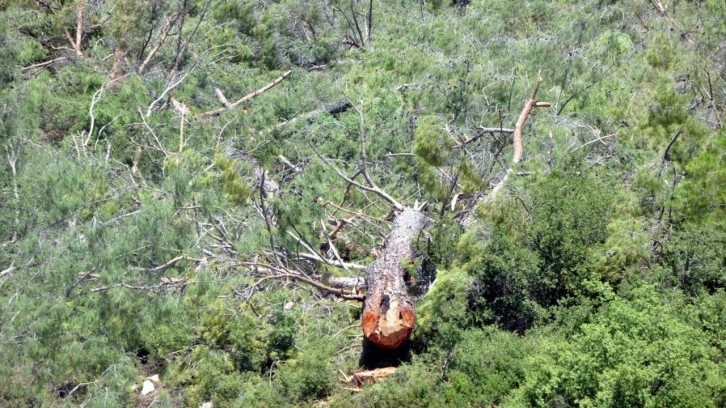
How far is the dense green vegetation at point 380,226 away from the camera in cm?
759

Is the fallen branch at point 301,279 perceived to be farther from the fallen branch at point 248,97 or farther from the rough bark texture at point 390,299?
the fallen branch at point 248,97

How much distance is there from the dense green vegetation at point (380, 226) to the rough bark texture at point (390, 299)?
0.59ft

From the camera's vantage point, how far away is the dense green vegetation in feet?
24.9

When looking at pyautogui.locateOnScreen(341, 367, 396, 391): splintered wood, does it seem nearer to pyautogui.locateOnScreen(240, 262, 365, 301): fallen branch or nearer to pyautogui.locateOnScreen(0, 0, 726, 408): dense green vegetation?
pyautogui.locateOnScreen(0, 0, 726, 408): dense green vegetation

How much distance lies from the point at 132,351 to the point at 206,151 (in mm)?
2717

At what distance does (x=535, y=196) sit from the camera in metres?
8.95

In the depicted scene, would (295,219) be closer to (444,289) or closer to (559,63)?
(444,289)

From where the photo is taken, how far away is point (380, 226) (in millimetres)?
9875

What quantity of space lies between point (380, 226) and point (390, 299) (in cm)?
166

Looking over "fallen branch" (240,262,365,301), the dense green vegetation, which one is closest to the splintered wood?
the dense green vegetation

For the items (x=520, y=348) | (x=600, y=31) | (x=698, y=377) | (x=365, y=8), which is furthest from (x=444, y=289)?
(x=365, y=8)

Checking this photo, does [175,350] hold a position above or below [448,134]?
below

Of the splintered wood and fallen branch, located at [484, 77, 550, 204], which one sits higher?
fallen branch, located at [484, 77, 550, 204]

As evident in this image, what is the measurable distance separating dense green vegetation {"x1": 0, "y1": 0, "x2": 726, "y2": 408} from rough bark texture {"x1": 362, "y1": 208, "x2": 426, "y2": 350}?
180mm
